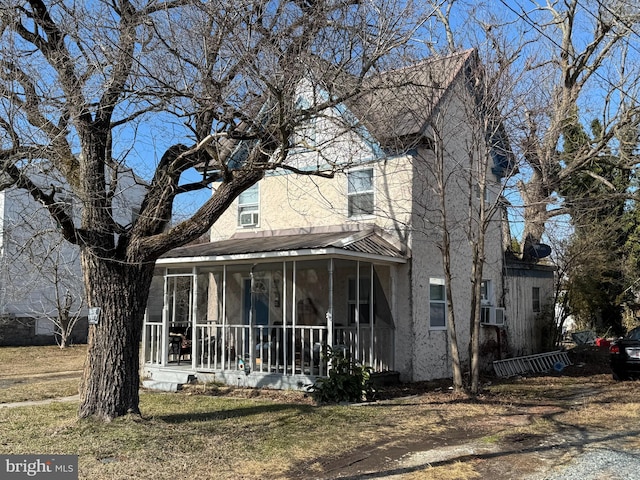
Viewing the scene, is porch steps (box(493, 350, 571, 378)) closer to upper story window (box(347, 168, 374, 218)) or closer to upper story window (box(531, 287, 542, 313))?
upper story window (box(531, 287, 542, 313))

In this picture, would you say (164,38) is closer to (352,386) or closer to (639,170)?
(352,386)

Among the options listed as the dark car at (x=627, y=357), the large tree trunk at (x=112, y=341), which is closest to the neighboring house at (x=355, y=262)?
the dark car at (x=627, y=357)

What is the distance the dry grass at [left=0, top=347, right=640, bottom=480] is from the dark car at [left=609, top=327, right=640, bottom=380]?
749 mm

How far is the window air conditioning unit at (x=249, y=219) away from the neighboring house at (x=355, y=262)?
28 millimetres

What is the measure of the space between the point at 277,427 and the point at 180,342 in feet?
24.8

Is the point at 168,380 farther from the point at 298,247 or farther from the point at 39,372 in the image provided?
the point at 39,372

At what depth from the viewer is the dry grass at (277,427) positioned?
6875mm

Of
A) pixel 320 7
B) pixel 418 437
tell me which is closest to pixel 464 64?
pixel 320 7

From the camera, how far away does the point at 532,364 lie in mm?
17094

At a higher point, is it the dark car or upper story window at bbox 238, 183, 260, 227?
upper story window at bbox 238, 183, 260, 227

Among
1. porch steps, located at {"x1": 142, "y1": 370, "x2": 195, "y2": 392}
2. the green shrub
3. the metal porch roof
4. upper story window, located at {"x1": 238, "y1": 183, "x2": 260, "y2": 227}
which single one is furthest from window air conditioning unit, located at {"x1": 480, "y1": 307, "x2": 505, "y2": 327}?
porch steps, located at {"x1": 142, "y1": 370, "x2": 195, "y2": 392}

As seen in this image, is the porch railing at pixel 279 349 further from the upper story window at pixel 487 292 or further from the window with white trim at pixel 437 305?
the upper story window at pixel 487 292

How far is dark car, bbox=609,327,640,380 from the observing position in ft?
44.8

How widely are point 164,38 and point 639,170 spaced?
14.9 meters
